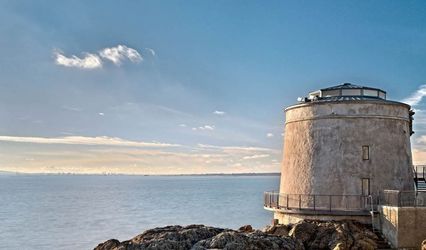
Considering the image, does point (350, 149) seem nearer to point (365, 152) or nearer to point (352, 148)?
point (352, 148)

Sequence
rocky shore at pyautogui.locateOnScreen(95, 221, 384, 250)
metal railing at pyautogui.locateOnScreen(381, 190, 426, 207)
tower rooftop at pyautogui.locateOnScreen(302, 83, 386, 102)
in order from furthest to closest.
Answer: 1. tower rooftop at pyautogui.locateOnScreen(302, 83, 386, 102)
2. metal railing at pyautogui.locateOnScreen(381, 190, 426, 207)
3. rocky shore at pyautogui.locateOnScreen(95, 221, 384, 250)

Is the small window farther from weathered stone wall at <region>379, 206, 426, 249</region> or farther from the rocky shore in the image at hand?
weathered stone wall at <region>379, 206, 426, 249</region>

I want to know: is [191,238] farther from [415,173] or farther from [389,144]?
[415,173]

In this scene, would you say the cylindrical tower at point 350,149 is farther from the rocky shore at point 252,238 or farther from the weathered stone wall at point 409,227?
the weathered stone wall at point 409,227

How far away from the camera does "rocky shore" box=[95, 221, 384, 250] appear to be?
551 inches

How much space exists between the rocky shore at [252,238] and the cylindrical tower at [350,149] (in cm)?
238

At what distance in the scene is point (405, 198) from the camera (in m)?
19.6

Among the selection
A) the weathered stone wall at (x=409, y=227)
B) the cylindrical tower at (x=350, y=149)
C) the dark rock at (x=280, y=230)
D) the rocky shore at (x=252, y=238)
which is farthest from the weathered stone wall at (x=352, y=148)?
the weathered stone wall at (x=409, y=227)

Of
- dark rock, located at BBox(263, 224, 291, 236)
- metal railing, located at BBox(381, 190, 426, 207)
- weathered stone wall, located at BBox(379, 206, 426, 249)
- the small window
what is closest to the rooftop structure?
the small window

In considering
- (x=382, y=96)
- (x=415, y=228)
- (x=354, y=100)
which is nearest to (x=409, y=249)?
(x=415, y=228)

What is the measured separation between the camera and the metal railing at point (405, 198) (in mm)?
18953

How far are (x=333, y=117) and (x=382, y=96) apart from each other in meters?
3.43

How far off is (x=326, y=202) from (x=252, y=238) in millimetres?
7227

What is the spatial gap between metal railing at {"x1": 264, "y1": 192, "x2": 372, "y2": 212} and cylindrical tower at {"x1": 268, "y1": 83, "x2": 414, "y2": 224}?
0.14 feet
